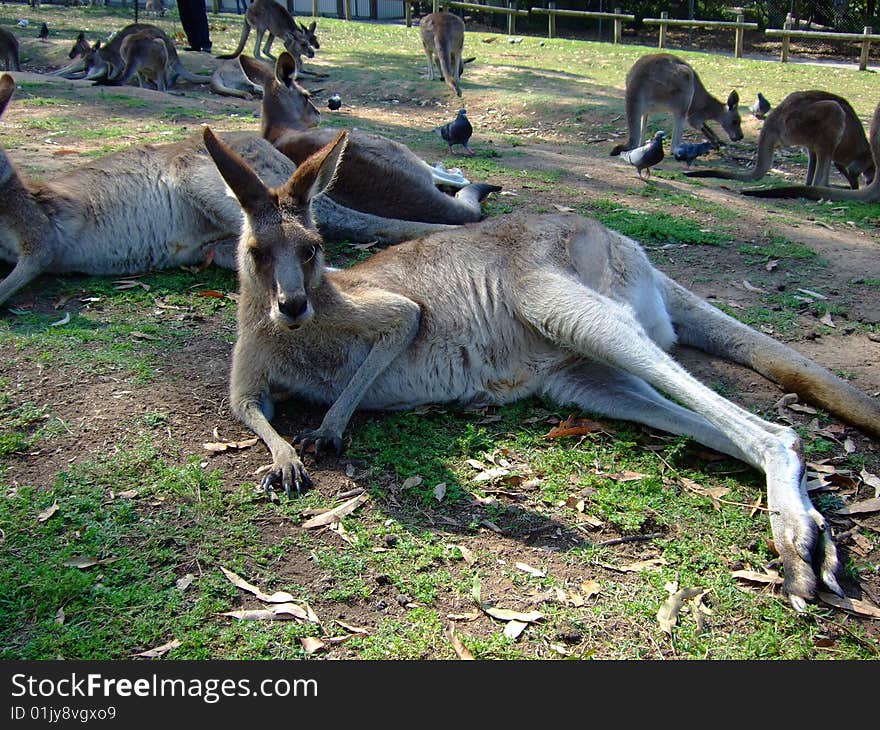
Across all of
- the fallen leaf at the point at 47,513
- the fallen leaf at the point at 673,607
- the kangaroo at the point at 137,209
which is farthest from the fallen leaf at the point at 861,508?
the kangaroo at the point at 137,209

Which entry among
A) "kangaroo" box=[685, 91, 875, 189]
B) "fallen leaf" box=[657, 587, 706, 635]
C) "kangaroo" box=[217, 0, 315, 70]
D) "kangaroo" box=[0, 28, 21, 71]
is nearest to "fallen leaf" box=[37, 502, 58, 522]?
"fallen leaf" box=[657, 587, 706, 635]

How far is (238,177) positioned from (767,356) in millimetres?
2501

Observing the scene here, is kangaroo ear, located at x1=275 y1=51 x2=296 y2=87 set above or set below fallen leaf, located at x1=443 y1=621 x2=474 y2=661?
above

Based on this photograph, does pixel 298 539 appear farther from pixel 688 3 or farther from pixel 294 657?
pixel 688 3

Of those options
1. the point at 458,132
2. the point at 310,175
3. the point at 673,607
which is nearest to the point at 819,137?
the point at 458,132

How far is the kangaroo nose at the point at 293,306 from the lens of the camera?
126 inches

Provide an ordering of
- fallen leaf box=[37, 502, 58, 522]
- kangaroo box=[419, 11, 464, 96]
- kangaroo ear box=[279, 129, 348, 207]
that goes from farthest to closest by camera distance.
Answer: kangaroo box=[419, 11, 464, 96]
kangaroo ear box=[279, 129, 348, 207]
fallen leaf box=[37, 502, 58, 522]

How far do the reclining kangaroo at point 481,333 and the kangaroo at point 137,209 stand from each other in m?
1.71

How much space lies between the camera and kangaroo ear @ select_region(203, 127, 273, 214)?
11.1ft

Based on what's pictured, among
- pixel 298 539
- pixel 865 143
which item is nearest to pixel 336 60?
pixel 865 143

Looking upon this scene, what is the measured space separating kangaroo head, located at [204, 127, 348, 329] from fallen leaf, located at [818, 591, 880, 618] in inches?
79.9

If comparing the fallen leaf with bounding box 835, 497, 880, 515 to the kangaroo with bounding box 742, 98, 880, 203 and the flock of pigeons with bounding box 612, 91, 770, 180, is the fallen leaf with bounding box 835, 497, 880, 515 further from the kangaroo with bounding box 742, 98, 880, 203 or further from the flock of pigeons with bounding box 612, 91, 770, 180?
the kangaroo with bounding box 742, 98, 880, 203

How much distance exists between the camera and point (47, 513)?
301cm

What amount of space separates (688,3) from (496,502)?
86.4ft
